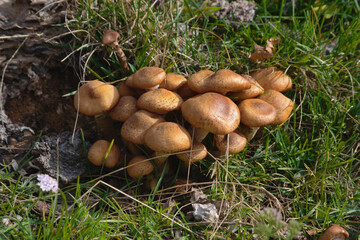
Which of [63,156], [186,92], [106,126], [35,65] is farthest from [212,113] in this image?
[35,65]

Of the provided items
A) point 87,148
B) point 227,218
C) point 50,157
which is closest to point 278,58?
point 227,218

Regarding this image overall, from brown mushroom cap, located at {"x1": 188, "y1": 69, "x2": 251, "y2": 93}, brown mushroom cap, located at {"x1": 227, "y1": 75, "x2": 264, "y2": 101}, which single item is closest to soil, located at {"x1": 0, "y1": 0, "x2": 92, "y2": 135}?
brown mushroom cap, located at {"x1": 188, "y1": 69, "x2": 251, "y2": 93}

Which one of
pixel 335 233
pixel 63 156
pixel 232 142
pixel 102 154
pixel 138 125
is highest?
pixel 138 125

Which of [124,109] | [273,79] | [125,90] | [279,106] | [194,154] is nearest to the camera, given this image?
[194,154]

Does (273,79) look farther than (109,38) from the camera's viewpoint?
Yes

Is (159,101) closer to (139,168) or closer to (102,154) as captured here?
(139,168)

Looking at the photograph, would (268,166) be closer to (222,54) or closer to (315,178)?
(315,178)
